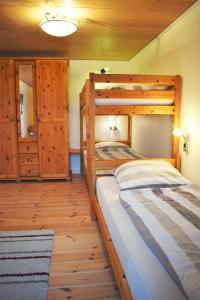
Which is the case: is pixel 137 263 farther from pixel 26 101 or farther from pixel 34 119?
pixel 26 101

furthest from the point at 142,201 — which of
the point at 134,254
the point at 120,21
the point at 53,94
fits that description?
the point at 53,94

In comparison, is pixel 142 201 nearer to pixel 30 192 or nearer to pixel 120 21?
pixel 120 21

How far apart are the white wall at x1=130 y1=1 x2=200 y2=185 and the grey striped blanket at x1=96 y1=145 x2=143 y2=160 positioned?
0.91 m

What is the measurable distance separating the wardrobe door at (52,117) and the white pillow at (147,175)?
192 centimetres

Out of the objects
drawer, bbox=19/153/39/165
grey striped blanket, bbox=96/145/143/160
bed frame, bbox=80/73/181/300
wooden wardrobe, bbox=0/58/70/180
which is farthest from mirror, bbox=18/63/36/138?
bed frame, bbox=80/73/181/300

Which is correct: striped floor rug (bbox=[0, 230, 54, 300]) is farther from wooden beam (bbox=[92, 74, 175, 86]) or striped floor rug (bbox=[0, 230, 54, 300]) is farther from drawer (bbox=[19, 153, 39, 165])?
drawer (bbox=[19, 153, 39, 165])

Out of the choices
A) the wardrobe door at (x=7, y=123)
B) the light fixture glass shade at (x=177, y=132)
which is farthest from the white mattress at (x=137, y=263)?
the wardrobe door at (x=7, y=123)

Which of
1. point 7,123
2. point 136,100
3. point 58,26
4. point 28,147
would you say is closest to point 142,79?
point 136,100

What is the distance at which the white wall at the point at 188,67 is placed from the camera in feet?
7.86

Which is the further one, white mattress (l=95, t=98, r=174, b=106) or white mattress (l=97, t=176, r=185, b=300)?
white mattress (l=95, t=98, r=174, b=106)

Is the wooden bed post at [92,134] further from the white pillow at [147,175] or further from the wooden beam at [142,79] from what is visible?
the white pillow at [147,175]

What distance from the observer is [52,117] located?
4.26 meters

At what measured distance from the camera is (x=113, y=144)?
13.8ft

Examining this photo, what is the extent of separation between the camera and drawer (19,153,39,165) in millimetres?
4328
